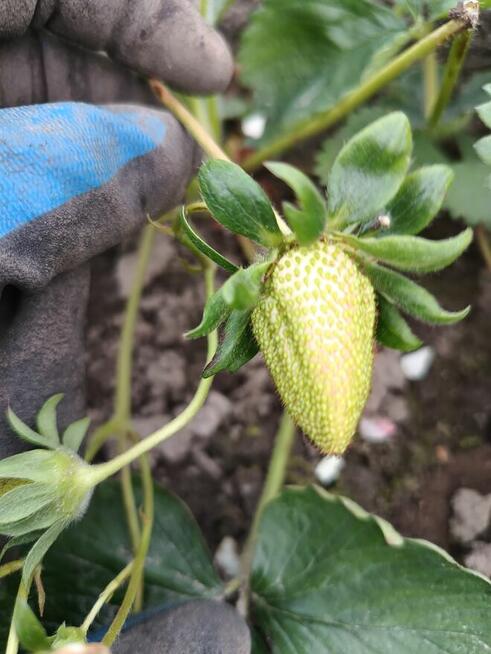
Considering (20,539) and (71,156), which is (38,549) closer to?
(20,539)

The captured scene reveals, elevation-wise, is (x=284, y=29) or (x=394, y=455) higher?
(x=284, y=29)

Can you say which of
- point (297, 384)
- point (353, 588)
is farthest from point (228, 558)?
point (297, 384)

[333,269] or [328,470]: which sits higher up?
[333,269]

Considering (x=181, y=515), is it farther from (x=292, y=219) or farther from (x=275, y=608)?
(x=292, y=219)

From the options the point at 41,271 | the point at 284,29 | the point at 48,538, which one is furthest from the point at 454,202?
the point at 48,538

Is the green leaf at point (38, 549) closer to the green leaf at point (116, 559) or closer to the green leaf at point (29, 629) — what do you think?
the green leaf at point (29, 629)

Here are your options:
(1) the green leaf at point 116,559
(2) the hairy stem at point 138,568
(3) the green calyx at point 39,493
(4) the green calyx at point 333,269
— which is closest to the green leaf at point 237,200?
(4) the green calyx at point 333,269
